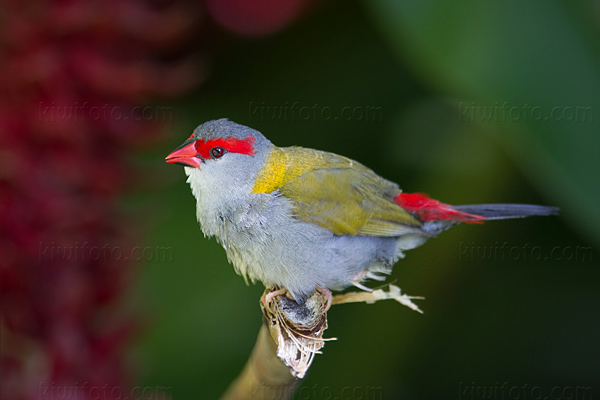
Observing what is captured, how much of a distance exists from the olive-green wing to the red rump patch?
22 mm

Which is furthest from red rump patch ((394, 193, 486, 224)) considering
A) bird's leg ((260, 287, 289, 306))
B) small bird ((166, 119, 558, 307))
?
bird's leg ((260, 287, 289, 306))

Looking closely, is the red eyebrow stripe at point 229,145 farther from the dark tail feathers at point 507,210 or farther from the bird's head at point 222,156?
the dark tail feathers at point 507,210

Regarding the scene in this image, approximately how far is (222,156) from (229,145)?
0.08ft

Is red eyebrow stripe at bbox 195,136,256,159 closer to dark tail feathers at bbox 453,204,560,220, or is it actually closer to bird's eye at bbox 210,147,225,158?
bird's eye at bbox 210,147,225,158

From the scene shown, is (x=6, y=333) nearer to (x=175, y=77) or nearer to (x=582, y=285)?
(x=175, y=77)

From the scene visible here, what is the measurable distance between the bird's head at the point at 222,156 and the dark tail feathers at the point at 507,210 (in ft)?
1.54

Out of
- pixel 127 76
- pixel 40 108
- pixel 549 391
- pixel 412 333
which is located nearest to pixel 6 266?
pixel 40 108

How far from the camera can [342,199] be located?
133 centimetres

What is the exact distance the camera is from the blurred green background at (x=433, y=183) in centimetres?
146

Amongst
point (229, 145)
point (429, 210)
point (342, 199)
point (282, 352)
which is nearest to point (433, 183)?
point (429, 210)

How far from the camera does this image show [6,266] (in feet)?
4.47

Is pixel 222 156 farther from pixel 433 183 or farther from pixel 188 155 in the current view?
pixel 433 183

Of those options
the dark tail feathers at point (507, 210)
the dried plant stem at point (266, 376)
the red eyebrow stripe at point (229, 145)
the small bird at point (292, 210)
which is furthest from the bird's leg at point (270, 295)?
the dark tail feathers at point (507, 210)

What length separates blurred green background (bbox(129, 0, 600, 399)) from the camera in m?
1.46
